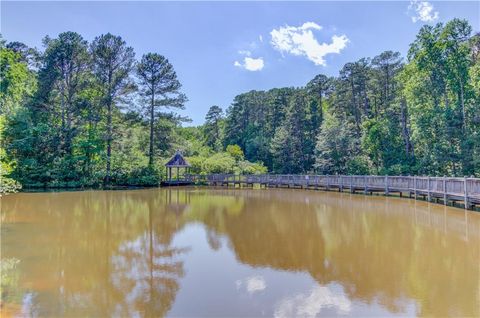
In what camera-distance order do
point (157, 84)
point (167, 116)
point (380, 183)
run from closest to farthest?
point (380, 183) < point (157, 84) < point (167, 116)

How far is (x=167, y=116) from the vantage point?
35.0 m

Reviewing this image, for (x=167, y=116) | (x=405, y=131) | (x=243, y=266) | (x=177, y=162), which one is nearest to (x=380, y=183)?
(x=405, y=131)

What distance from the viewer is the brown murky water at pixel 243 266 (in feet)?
→ 16.1

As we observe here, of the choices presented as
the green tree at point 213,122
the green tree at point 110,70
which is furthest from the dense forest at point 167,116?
the green tree at point 213,122

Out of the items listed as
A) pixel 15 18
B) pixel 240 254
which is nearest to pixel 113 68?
pixel 15 18

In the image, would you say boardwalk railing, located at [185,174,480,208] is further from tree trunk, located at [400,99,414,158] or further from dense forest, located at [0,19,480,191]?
tree trunk, located at [400,99,414,158]

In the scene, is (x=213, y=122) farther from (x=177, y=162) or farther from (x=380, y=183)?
(x=380, y=183)

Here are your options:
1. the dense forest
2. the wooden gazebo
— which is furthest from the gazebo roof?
the dense forest

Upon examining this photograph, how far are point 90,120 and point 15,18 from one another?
15.5m

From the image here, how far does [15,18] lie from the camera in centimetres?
1744

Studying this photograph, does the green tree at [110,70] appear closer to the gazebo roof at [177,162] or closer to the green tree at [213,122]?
the gazebo roof at [177,162]

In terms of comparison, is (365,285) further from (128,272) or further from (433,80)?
(433,80)

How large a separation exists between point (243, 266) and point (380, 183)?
16982 millimetres

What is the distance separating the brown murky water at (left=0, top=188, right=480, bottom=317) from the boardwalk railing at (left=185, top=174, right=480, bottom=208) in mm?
1896
